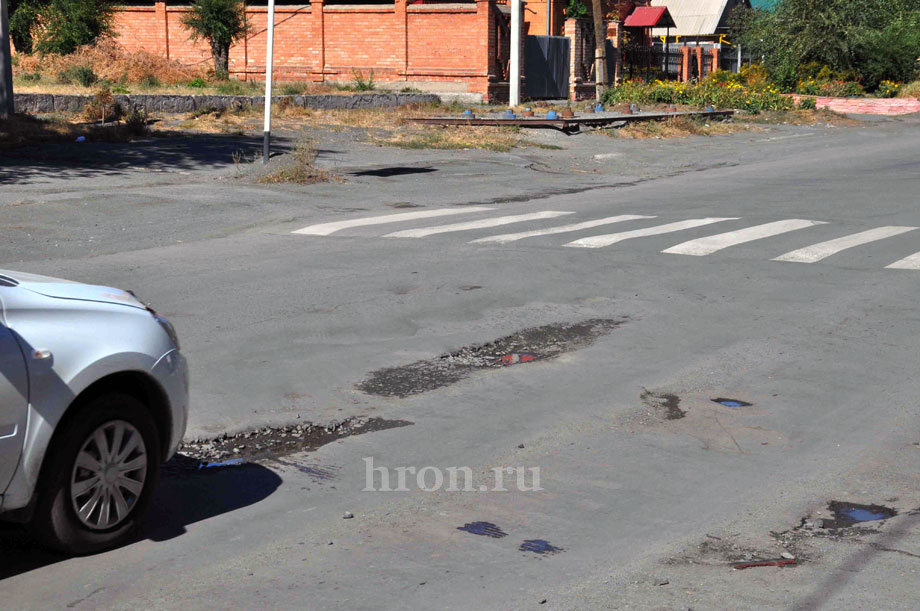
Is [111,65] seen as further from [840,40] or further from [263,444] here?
[263,444]

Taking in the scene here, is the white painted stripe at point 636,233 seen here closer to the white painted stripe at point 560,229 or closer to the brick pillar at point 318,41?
the white painted stripe at point 560,229

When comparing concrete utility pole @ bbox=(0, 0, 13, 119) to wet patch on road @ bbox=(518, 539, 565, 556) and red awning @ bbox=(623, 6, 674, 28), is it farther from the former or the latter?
red awning @ bbox=(623, 6, 674, 28)

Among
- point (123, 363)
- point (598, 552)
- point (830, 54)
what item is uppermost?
point (830, 54)

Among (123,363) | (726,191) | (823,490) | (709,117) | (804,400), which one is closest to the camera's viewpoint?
(123,363)

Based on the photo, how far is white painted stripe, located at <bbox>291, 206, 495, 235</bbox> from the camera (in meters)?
14.6

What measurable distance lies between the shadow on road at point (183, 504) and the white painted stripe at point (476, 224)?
8.42 m

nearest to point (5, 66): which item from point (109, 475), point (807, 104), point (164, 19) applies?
point (109, 475)

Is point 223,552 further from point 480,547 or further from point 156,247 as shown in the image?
point 156,247

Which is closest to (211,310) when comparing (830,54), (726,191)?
(726,191)

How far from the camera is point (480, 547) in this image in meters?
5.04

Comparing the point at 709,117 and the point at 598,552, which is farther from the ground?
the point at 709,117

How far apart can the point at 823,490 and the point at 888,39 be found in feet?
143

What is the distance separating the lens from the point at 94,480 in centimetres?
475

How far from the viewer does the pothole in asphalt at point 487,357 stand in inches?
305
